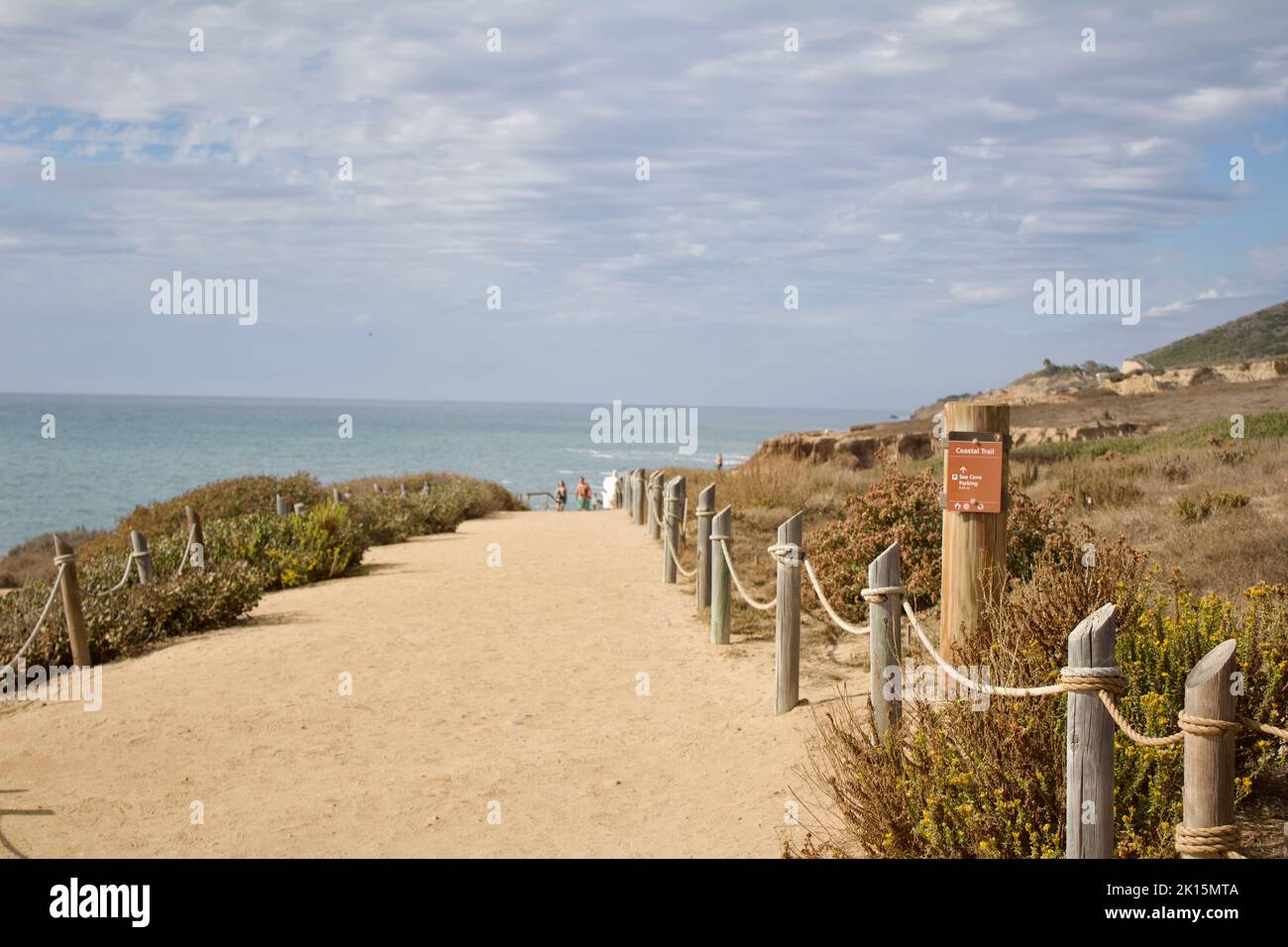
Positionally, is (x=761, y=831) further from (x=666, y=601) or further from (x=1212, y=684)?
(x=666, y=601)

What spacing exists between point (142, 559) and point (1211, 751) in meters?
11.2

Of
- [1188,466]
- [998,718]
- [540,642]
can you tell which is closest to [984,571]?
[998,718]

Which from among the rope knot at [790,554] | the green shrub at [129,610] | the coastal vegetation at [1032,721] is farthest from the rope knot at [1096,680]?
the green shrub at [129,610]

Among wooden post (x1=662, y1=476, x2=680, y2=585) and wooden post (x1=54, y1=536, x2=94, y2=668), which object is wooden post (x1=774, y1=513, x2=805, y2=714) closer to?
wooden post (x1=662, y1=476, x2=680, y2=585)

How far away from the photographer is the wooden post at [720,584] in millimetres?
9898

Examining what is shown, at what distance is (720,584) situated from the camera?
9.93 m

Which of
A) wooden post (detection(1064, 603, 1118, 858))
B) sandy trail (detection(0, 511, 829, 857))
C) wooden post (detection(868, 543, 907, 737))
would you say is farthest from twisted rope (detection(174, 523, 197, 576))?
wooden post (detection(1064, 603, 1118, 858))

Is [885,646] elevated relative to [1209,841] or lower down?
elevated

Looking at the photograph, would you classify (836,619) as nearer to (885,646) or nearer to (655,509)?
(885,646)

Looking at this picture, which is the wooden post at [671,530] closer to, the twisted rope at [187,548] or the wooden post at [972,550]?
the twisted rope at [187,548]

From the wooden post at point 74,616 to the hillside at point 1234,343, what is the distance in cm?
5751

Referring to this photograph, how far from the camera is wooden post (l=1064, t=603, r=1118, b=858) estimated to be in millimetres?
3762

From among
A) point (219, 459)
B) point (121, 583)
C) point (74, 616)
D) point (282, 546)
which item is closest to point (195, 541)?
point (282, 546)
